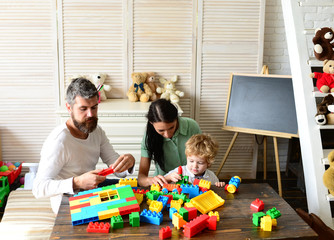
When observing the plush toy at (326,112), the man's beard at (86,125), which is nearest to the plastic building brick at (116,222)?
the man's beard at (86,125)

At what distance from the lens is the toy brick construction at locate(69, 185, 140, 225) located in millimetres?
1455

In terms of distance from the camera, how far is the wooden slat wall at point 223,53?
3.40m

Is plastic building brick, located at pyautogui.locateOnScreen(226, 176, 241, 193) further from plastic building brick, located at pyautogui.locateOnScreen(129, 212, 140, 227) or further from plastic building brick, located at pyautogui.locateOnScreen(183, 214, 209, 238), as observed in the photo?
plastic building brick, located at pyautogui.locateOnScreen(129, 212, 140, 227)

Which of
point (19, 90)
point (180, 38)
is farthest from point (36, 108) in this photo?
Result: point (180, 38)

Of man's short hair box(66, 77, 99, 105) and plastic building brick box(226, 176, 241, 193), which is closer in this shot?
plastic building brick box(226, 176, 241, 193)

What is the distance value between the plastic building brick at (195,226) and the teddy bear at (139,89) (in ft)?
6.75

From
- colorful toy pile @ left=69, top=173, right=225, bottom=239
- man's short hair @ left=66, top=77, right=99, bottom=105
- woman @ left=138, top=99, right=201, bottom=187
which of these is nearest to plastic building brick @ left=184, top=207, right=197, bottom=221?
colorful toy pile @ left=69, top=173, right=225, bottom=239

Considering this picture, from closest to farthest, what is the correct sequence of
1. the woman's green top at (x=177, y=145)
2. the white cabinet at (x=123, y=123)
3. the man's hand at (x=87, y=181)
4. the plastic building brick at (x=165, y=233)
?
the plastic building brick at (x=165, y=233) < the man's hand at (x=87, y=181) < the woman's green top at (x=177, y=145) < the white cabinet at (x=123, y=123)

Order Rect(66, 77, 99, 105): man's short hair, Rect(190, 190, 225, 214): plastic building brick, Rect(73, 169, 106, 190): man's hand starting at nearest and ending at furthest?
Rect(190, 190, 225, 214): plastic building brick → Rect(73, 169, 106, 190): man's hand → Rect(66, 77, 99, 105): man's short hair

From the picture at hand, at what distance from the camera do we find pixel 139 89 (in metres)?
3.41

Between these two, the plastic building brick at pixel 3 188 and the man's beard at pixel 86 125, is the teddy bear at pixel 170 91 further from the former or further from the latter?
the plastic building brick at pixel 3 188

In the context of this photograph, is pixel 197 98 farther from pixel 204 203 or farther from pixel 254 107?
pixel 204 203

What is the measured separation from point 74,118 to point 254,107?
74.4 inches

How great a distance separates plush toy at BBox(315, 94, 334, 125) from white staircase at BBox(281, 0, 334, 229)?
39 mm
